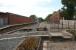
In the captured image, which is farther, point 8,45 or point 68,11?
point 68,11

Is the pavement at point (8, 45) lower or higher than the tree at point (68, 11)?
lower

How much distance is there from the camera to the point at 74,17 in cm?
6569

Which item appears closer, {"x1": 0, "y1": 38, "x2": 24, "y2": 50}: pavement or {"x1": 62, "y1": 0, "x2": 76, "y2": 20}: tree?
{"x1": 0, "y1": 38, "x2": 24, "y2": 50}: pavement

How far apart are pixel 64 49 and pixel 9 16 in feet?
125

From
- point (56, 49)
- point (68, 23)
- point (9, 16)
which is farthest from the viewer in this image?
point (9, 16)

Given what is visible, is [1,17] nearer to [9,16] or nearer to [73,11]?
[9,16]

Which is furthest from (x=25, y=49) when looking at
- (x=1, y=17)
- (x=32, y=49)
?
(x=1, y=17)

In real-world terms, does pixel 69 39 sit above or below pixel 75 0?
below

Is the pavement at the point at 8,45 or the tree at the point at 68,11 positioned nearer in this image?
the pavement at the point at 8,45

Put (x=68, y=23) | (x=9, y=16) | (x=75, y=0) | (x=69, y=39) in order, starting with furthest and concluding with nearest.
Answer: (x=9, y=16) < (x=75, y=0) < (x=68, y=23) < (x=69, y=39)

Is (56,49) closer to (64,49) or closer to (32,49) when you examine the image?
(64,49)

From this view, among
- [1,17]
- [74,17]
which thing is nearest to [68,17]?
[74,17]

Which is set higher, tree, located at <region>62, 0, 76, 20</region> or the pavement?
tree, located at <region>62, 0, 76, 20</region>

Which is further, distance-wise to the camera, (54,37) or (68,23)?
(68,23)
